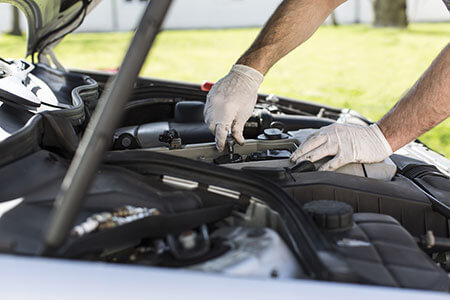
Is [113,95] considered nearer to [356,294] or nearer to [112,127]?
[112,127]

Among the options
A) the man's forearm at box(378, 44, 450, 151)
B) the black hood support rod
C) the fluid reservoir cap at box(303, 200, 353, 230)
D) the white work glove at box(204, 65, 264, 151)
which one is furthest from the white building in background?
the black hood support rod

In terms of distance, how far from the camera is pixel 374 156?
1.52 metres

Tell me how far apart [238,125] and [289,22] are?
56 centimetres

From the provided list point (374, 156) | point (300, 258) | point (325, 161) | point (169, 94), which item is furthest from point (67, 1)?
point (300, 258)

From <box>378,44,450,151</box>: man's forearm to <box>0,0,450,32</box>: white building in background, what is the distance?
13.8 m

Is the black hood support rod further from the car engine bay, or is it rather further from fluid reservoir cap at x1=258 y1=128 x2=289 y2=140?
fluid reservoir cap at x1=258 y1=128 x2=289 y2=140

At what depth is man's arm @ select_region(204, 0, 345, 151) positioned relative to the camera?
1765 millimetres

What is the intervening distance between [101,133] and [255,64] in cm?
129

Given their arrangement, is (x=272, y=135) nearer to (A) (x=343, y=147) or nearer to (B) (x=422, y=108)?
(A) (x=343, y=147)

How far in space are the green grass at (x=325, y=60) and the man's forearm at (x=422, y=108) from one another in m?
2.71

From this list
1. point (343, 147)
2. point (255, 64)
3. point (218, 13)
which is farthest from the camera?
point (218, 13)

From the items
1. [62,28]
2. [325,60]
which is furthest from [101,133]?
[325,60]

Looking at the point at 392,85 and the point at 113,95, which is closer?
the point at 113,95

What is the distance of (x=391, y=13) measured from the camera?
1220 cm
